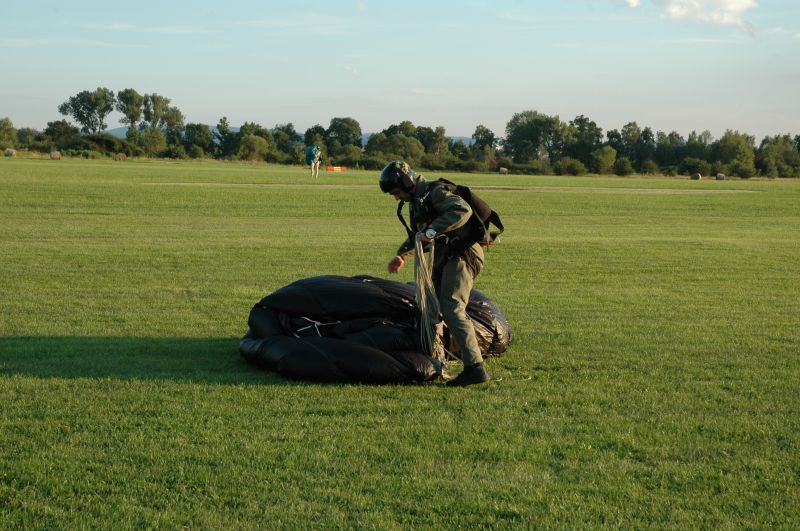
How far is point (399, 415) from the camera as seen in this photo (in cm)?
671

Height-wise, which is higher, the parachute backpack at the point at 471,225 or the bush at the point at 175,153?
the parachute backpack at the point at 471,225

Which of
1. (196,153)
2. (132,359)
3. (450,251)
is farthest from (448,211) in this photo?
(196,153)

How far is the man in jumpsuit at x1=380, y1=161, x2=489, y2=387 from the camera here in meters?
7.63

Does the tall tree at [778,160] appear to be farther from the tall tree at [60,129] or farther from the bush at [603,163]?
the tall tree at [60,129]

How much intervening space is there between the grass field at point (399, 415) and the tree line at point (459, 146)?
76.7 meters

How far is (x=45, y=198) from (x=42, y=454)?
26.3 metres

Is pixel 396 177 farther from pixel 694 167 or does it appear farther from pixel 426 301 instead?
pixel 694 167

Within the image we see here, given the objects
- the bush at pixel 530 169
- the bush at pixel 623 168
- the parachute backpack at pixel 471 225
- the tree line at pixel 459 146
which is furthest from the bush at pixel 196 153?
the parachute backpack at pixel 471 225

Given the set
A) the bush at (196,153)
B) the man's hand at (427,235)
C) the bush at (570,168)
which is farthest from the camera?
the bush at (196,153)

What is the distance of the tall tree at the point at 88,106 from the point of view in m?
160

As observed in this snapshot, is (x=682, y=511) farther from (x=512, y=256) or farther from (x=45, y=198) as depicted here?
(x=45, y=198)

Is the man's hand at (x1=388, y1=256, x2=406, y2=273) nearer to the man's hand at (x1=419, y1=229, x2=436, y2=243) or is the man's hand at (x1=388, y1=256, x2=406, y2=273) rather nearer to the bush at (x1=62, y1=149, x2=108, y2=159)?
the man's hand at (x1=419, y1=229, x2=436, y2=243)

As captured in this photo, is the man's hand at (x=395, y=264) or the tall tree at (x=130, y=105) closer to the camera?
the man's hand at (x=395, y=264)

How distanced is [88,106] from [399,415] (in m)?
167
